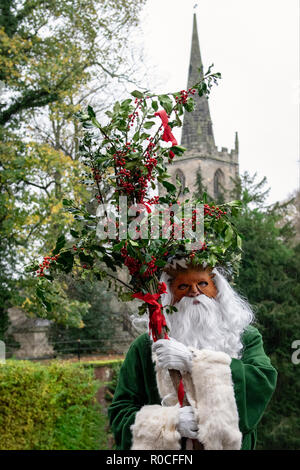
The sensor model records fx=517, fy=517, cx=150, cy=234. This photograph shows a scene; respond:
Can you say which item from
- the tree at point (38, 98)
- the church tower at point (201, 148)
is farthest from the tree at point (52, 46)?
the church tower at point (201, 148)

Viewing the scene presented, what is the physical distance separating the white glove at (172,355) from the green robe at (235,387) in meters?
0.26

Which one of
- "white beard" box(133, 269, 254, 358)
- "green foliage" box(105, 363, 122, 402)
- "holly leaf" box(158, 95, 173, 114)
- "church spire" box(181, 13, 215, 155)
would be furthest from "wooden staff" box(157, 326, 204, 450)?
"church spire" box(181, 13, 215, 155)

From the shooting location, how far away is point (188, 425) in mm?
2480

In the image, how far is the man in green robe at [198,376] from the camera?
249cm

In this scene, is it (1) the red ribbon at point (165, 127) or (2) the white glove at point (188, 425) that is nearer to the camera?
(2) the white glove at point (188, 425)

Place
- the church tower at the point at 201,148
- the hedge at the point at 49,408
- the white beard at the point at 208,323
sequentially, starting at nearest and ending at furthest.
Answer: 1. the white beard at the point at 208,323
2. the hedge at the point at 49,408
3. the church tower at the point at 201,148

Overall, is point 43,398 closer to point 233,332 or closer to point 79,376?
point 79,376

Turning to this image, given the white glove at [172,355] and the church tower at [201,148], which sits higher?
the church tower at [201,148]

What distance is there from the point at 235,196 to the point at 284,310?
151 inches

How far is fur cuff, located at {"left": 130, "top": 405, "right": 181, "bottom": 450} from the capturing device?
2.50 metres

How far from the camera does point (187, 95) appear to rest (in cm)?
271

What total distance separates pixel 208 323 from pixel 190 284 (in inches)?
9.6

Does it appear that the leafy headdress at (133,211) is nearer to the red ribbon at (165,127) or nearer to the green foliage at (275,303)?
the red ribbon at (165,127)
